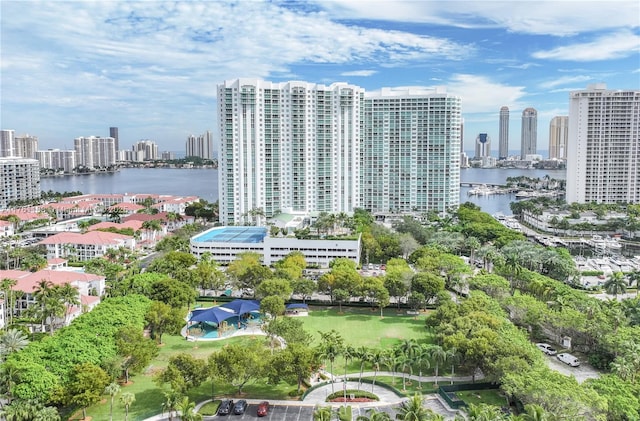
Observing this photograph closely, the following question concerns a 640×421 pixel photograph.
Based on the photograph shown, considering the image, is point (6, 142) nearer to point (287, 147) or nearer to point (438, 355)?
point (287, 147)

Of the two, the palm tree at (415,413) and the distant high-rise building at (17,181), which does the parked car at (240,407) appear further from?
the distant high-rise building at (17,181)

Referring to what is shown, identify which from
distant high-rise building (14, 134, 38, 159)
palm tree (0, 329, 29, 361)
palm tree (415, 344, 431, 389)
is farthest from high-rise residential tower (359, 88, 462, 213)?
distant high-rise building (14, 134, 38, 159)

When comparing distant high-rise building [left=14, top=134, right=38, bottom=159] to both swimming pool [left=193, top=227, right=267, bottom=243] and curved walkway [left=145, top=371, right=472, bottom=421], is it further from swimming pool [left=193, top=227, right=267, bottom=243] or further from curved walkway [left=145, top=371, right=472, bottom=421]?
curved walkway [left=145, top=371, right=472, bottom=421]

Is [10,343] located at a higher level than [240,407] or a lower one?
higher

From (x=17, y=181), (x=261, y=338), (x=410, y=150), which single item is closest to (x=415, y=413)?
(x=261, y=338)

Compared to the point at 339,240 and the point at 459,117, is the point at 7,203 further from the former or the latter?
the point at 459,117

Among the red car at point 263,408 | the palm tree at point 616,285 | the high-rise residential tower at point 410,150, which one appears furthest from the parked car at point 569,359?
the high-rise residential tower at point 410,150
